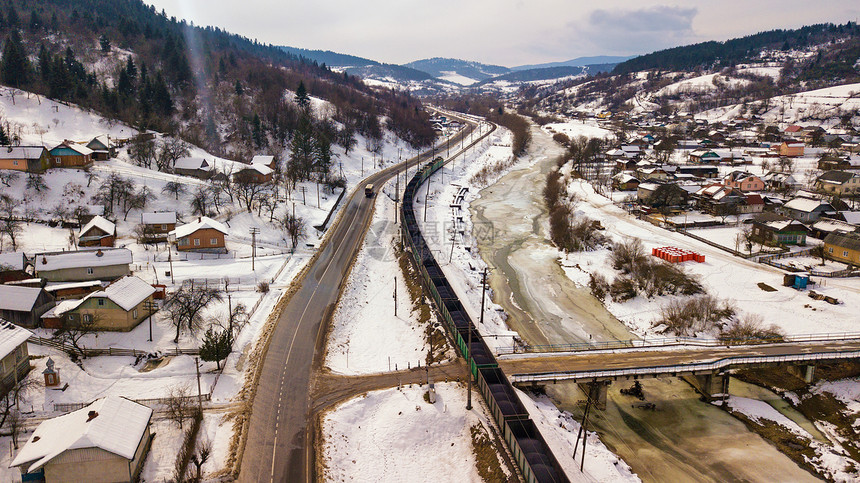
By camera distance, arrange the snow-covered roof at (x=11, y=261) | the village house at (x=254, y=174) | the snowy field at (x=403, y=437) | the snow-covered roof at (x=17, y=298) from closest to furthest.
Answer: the snowy field at (x=403, y=437), the snow-covered roof at (x=17, y=298), the snow-covered roof at (x=11, y=261), the village house at (x=254, y=174)

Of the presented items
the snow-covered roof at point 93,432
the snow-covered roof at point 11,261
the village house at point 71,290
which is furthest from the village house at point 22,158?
the snow-covered roof at point 93,432

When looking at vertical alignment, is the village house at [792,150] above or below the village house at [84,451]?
above

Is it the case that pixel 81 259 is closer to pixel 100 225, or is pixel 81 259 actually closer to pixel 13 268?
pixel 13 268

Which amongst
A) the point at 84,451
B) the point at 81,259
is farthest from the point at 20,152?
the point at 84,451

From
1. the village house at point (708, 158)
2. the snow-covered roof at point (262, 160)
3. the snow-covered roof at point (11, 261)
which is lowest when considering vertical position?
the snow-covered roof at point (11, 261)

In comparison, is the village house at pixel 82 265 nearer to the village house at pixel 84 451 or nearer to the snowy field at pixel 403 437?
the village house at pixel 84 451

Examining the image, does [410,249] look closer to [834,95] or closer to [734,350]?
[734,350]

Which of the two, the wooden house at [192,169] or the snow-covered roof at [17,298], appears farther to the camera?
the wooden house at [192,169]

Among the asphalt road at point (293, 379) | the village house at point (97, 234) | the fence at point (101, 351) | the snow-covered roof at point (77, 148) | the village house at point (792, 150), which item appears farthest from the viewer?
the village house at point (792, 150)
